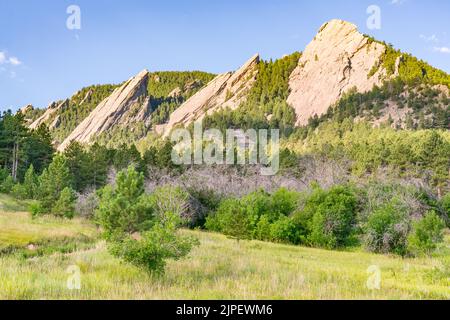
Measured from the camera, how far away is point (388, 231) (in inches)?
1192

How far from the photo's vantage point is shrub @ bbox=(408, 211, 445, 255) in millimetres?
26688

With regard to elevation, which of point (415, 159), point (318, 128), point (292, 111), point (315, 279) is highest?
point (292, 111)

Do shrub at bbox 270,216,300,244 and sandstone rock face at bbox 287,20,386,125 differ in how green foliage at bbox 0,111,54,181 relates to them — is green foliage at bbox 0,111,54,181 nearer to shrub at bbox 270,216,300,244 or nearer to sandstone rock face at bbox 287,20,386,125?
shrub at bbox 270,216,300,244

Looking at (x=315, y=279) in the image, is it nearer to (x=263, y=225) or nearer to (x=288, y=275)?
(x=288, y=275)

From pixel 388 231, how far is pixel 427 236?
11.4 feet

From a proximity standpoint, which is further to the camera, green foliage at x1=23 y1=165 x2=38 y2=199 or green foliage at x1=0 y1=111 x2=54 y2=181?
green foliage at x1=0 y1=111 x2=54 y2=181

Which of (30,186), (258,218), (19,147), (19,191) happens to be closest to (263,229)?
(258,218)

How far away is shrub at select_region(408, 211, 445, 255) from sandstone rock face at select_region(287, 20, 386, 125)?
120 m

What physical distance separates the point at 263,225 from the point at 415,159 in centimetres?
4222

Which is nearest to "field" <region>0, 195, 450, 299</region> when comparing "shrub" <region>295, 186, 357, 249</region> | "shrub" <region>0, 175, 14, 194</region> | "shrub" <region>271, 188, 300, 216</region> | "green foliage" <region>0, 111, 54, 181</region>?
"shrub" <region>295, 186, 357, 249</region>

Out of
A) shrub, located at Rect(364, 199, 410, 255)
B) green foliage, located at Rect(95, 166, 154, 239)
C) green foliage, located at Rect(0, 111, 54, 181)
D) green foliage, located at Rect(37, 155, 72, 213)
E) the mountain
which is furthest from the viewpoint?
the mountain

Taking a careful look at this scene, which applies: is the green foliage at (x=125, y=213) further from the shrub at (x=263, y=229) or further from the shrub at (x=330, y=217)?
the shrub at (x=330, y=217)
